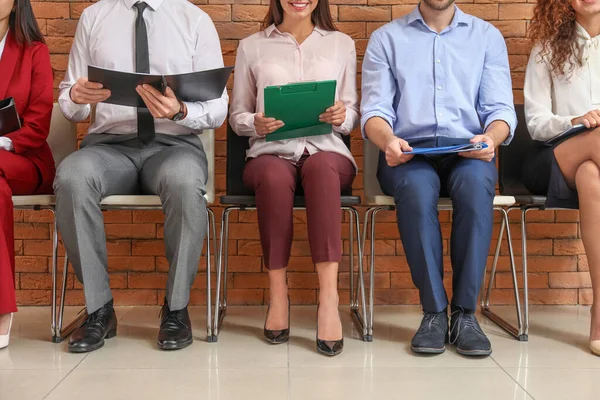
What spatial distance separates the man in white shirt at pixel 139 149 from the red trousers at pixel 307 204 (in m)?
0.22

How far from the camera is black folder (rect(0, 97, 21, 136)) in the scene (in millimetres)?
2121

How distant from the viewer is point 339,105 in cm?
232

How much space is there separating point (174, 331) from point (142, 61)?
101 centimetres

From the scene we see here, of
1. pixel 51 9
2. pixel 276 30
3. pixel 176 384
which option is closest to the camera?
pixel 176 384

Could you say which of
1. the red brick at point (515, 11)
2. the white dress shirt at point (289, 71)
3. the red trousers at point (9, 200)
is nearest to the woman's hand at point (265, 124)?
the white dress shirt at point (289, 71)

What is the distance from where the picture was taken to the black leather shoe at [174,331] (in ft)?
7.16

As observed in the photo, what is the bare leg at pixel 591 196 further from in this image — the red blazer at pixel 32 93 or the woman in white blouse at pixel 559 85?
the red blazer at pixel 32 93

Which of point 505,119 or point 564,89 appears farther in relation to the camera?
point 564,89

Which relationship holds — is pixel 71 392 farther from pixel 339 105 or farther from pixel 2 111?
pixel 339 105

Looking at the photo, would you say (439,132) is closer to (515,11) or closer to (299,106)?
(299,106)

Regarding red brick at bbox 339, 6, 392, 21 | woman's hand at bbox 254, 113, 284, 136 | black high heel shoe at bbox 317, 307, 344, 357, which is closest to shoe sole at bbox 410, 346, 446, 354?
black high heel shoe at bbox 317, 307, 344, 357

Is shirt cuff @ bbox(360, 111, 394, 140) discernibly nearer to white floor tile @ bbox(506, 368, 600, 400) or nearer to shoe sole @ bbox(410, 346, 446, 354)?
shoe sole @ bbox(410, 346, 446, 354)

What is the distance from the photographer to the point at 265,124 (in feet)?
7.55

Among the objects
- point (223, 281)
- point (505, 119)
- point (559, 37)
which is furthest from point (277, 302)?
point (559, 37)
